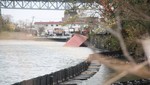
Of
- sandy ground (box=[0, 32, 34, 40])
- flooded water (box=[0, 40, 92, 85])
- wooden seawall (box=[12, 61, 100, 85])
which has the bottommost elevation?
sandy ground (box=[0, 32, 34, 40])

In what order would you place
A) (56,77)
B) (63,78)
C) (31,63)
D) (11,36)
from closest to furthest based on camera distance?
1. (56,77)
2. (63,78)
3. (31,63)
4. (11,36)

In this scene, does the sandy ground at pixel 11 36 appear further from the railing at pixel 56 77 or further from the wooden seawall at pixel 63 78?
the railing at pixel 56 77

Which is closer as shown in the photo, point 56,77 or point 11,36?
point 56,77

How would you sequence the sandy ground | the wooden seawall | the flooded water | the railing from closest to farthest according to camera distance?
the railing, the wooden seawall, the flooded water, the sandy ground

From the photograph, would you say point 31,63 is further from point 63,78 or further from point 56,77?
point 56,77

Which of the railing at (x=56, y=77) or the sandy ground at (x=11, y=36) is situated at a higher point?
the railing at (x=56, y=77)

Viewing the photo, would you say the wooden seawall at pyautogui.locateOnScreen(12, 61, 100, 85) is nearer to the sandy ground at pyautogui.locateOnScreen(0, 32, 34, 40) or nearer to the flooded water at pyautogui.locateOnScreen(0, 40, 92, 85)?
the flooded water at pyautogui.locateOnScreen(0, 40, 92, 85)

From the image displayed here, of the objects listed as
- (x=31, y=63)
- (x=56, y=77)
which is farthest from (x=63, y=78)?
(x=31, y=63)

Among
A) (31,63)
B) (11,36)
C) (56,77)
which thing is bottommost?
(11,36)

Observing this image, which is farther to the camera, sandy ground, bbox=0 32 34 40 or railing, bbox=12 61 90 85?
sandy ground, bbox=0 32 34 40

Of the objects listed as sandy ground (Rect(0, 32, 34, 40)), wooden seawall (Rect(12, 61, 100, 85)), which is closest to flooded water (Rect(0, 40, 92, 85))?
wooden seawall (Rect(12, 61, 100, 85))

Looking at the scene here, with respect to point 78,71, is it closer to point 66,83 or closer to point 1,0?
point 66,83

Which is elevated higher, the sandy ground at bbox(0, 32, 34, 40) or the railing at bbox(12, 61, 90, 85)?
the railing at bbox(12, 61, 90, 85)

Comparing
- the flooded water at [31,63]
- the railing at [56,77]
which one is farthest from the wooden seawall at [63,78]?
the flooded water at [31,63]
